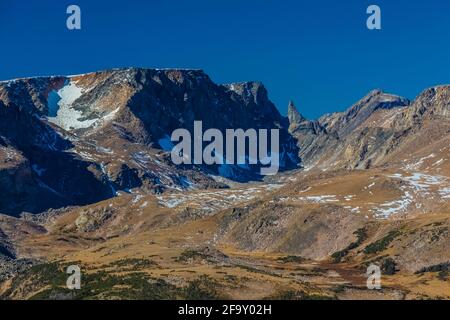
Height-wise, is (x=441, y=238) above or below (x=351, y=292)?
above

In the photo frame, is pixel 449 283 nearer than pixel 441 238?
Yes

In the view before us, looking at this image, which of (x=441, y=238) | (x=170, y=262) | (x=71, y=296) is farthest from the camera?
(x=441, y=238)

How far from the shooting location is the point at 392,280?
583ft

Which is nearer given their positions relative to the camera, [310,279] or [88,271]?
[88,271]

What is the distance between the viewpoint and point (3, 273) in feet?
653

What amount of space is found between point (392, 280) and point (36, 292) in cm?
8612
